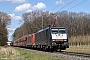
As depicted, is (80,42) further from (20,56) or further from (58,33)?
(20,56)

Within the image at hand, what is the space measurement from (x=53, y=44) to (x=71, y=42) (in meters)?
33.3

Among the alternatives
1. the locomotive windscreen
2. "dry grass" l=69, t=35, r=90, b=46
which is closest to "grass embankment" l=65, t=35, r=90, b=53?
"dry grass" l=69, t=35, r=90, b=46

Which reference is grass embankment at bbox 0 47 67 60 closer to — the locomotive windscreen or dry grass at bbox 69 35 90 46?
the locomotive windscreen

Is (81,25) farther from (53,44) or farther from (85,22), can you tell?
(53,44)

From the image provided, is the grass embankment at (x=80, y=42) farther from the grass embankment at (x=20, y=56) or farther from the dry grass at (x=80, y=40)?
the grass embankment at (x=20, y=56)

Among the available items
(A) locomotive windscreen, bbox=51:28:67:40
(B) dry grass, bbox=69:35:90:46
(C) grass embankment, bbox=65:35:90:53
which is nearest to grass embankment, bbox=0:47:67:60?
(A) locomotive windscreen, bbox=51:28:67:40

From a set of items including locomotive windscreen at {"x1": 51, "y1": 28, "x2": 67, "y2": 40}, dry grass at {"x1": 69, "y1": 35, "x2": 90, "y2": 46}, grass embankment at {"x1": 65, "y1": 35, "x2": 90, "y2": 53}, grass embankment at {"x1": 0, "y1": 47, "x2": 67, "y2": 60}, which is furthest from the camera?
dry grass at {"x1": 69, "y1": 35, "x2": 90, "y2": 46}

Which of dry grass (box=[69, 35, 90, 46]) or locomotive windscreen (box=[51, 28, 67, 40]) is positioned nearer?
locomotive windscreen (box=[51, 28, 67, 40])

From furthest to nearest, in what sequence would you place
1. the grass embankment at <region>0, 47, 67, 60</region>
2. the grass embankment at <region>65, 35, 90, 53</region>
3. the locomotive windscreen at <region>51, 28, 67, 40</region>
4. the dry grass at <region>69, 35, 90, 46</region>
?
the dry grass at <region>69, 35, 90, 46</region>, the grass embankment at <region>65, 35, 90, 53</region>, the locomotive windscreen at <region>51, 28, 67, 40</region>, the grass embankment at <region>0, 47, 67, 60</region>

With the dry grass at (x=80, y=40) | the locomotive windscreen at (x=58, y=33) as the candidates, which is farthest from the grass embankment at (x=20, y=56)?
the dry grass at (x=80, y=40)

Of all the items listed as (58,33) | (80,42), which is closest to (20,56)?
(58,33)

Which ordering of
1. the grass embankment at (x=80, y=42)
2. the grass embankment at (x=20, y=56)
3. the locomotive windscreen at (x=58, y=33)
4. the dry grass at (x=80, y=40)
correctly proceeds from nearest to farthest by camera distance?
the grass embankment at (x=20, y=56), the locomotive windscreen at (x=58, y=33), the grass embankment at (x=80, y=42), the dry grass at (x=80, y=40)

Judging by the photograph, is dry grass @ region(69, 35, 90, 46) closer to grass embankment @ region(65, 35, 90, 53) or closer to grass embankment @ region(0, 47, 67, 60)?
grass embankment @ region(65, 35, 90, 53)

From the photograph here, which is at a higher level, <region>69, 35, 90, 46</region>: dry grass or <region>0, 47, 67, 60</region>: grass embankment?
<region>69, 35, 90, 46</region>: dry grass
